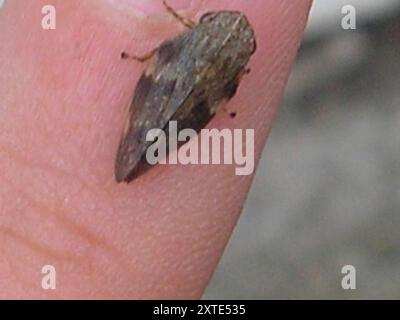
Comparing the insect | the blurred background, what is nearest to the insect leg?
the insect

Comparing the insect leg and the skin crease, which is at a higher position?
the insect leg

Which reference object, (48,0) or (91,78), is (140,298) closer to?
(91,78)

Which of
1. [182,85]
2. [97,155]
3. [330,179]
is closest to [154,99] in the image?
[182,85]

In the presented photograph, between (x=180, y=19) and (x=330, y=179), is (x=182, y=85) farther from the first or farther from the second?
(x=330, y=179)

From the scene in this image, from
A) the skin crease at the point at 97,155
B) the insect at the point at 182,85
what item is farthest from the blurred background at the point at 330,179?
the insect at the point at 182,85

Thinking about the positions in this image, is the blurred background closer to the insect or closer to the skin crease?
the skin crease

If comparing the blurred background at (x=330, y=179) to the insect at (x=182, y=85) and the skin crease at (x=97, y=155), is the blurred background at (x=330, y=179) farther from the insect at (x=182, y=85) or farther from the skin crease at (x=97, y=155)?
the insect at (x=182, y=85)

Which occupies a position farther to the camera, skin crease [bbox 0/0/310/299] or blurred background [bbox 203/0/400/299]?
blurred background [bbox 203/0/400/299]
